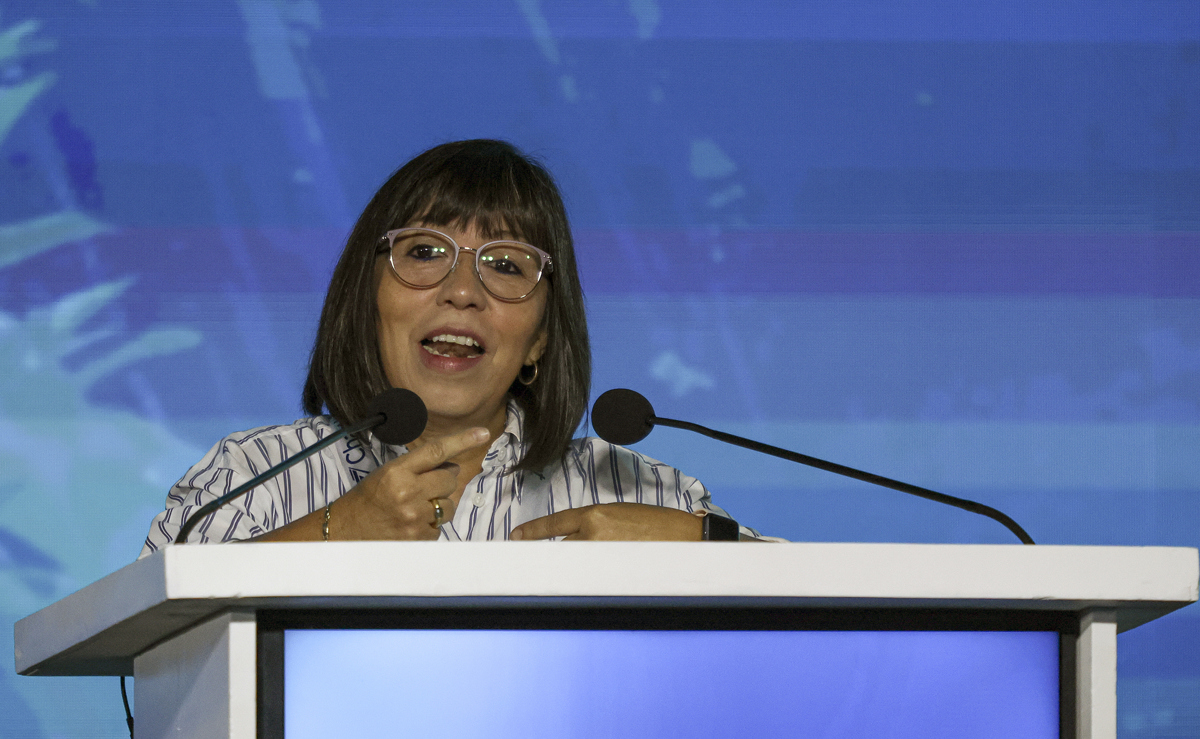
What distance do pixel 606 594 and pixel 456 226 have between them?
0.91m

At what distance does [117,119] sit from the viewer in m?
2.12

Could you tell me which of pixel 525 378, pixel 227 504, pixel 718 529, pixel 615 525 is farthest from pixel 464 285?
pixel 718 529

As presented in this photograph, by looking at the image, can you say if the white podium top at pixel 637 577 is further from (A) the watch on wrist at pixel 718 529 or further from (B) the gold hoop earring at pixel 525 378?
(B) the gold hoop earring at pixel 525 378

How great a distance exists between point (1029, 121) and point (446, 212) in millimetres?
1156

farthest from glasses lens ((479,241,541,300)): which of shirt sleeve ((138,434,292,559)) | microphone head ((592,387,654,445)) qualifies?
microphone head ((592,387,654,445))

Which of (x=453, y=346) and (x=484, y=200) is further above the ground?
(x=484, y=200)

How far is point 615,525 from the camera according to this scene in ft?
3.78

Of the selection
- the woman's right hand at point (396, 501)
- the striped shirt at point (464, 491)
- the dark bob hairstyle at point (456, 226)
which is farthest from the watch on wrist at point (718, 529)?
the dark bob hairstyle at point (456, 226)

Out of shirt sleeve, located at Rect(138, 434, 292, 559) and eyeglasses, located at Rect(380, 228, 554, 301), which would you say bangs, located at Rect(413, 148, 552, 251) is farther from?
shirt sleeve, located at Rect(138, 434, 292, 559)

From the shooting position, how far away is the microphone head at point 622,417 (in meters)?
1.15

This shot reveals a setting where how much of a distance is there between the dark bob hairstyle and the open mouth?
0.08 m

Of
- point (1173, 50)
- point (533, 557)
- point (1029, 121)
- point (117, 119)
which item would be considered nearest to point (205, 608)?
point (533, 557)

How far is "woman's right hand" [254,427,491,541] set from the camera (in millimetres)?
1053

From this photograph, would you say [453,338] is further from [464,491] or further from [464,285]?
[464,491]
